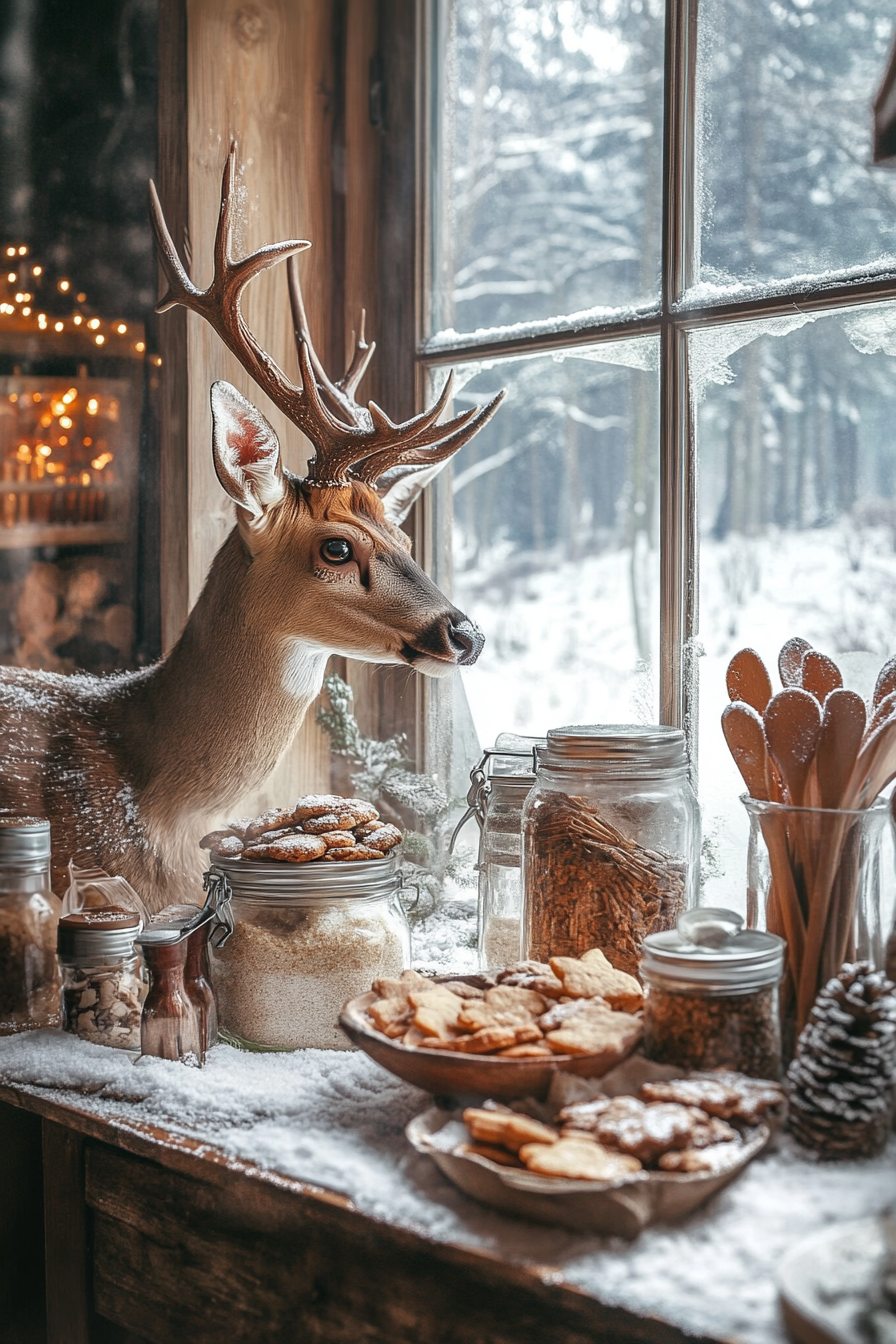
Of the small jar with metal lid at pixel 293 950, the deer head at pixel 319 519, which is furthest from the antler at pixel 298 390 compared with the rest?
the small jar with metal lid at pixel 293 950

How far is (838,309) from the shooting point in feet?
4.19

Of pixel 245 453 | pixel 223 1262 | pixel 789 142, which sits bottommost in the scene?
pixel 223 1262

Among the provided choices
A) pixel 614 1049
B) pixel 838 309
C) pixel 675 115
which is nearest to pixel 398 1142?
pixel 614 1049

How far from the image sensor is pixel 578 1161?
2.51 ft

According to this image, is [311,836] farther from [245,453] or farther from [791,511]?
[791,511]

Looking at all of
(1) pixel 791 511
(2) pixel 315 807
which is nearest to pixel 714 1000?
(2) pixel 315 807

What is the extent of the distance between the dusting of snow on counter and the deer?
0.91ft

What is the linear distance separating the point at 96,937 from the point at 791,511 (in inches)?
35.6

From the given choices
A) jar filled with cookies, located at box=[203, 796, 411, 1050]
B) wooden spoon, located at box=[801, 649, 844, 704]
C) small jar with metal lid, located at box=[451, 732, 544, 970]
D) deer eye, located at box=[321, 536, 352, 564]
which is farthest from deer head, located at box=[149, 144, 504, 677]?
wooden spoon, located at box=[801, 649, 844, 704]

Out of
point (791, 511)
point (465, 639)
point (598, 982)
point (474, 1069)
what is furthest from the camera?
point (791, 511)

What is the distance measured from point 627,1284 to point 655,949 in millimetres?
257

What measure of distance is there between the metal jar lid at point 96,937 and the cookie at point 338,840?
0.20 meters

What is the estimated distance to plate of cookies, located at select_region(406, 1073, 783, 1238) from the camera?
2.45 ft

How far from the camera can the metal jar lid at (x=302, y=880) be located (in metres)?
1.12
